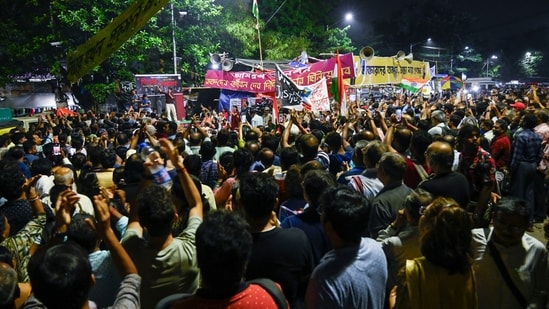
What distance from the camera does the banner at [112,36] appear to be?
5.16 meters

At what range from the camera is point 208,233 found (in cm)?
200

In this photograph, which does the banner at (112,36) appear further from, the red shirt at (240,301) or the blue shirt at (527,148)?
the blue shirt at (527,148)

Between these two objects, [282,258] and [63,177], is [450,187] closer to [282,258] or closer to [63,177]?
[282,258]

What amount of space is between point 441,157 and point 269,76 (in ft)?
36.3

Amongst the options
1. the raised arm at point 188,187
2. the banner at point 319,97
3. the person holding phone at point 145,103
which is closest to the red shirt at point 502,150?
the banner at point 319,97

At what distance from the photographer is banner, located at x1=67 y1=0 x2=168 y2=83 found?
5.16m

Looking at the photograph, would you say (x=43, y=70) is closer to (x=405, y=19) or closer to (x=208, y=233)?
(x=208, y=233)

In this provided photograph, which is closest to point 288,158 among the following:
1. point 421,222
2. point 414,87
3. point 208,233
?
point 421,222

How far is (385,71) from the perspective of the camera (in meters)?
20.5

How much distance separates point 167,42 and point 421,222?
2235 centimetres

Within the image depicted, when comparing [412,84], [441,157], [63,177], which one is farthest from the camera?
[412,84]

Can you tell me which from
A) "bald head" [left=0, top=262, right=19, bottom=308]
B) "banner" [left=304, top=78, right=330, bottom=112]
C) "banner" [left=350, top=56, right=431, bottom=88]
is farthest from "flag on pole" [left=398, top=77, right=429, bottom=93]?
"bald head" [left=0, top=262, right=19, bottom=308]

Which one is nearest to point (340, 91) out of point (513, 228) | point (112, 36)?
point (112, 36)

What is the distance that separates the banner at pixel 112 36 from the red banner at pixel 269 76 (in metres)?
5.61
